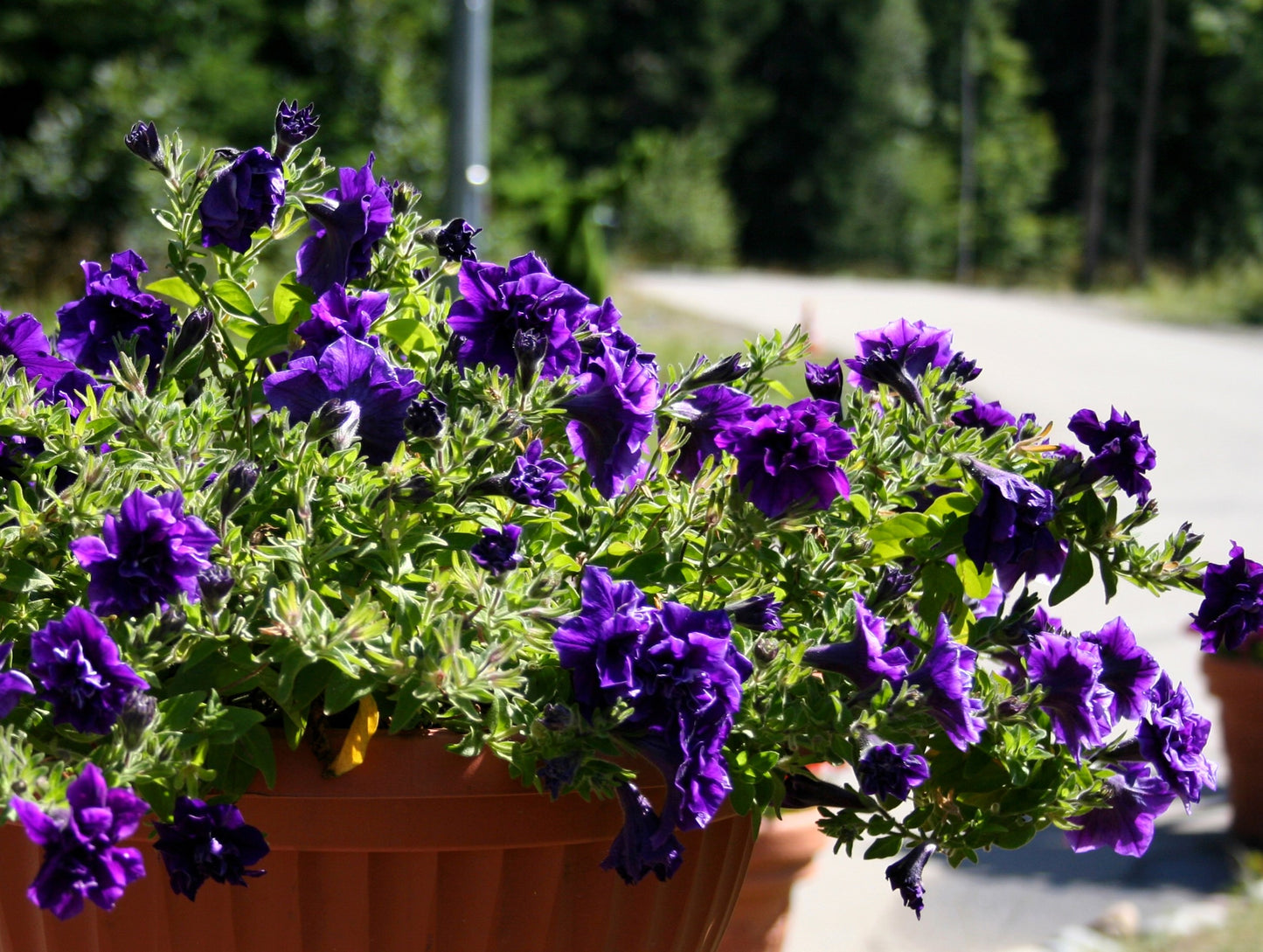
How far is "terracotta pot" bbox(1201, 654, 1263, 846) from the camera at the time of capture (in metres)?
3.13

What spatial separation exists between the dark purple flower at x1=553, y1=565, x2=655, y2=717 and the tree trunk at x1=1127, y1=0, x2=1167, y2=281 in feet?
88.5

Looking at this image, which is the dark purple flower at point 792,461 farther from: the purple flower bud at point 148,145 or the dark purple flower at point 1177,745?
the purple flower bud at point 148,145

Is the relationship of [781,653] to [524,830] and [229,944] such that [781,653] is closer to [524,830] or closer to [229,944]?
[524,830]

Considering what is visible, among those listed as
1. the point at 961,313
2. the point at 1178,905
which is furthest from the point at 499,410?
the point at 961,313

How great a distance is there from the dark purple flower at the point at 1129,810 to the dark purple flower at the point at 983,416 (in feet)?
0.98

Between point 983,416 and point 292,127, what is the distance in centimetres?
63

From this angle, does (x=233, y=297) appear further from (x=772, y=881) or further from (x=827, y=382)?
(x=772, y=881)

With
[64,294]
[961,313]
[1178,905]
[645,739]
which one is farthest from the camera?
[961,313]

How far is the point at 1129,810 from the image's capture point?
3.47 feet

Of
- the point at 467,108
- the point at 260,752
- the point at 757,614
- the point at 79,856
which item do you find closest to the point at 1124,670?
the point at 757,614

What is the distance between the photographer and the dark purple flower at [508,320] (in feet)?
3.33

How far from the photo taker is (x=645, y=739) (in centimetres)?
88

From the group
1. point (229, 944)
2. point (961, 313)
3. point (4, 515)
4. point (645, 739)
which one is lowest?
point (961, 313)

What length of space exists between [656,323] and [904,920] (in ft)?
26.1
